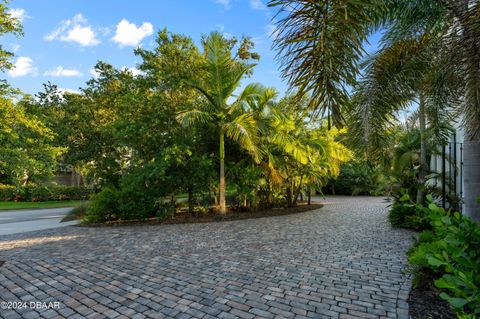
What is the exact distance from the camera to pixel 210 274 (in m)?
4.20

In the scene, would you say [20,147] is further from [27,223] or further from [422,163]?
[422,163]

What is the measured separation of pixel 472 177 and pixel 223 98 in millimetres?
7575

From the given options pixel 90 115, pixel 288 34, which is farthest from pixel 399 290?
pixel 90 115

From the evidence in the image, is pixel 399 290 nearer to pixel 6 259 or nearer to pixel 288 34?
pixel 288 34

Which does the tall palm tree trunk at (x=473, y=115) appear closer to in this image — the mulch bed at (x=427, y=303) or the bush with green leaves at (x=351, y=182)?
the mulch bed at (x=427, y=303)

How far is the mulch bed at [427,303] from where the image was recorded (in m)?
2.80

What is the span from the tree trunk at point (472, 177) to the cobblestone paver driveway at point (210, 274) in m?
1.40

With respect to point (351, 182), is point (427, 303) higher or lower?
lower

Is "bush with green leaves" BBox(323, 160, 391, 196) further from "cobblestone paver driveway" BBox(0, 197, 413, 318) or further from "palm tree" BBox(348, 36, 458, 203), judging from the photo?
"palm tree" BBox(348, 36, 458, 203)

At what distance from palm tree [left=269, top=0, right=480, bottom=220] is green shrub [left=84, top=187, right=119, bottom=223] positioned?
8.17m

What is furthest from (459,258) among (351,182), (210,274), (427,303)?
(351,182)

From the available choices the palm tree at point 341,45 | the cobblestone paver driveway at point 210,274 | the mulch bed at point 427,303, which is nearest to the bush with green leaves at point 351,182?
the cobblestone paver driveway at point 210,274

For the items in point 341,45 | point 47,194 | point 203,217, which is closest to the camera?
point 341,45

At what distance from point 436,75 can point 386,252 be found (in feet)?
11.1
